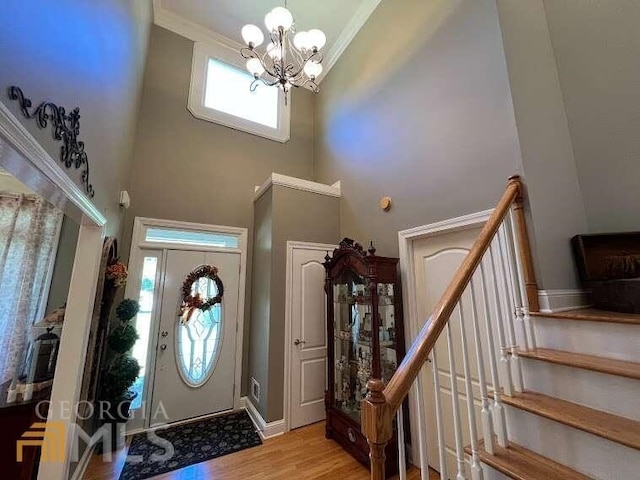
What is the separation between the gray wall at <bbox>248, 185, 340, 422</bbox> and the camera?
3.12 meters

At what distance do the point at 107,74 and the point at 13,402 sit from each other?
8.46ft

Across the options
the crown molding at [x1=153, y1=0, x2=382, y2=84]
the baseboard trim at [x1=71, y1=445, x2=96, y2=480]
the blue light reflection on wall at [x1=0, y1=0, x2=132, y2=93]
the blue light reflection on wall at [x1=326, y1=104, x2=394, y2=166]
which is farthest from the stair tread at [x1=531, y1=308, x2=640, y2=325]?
the crown molding at [x1=153, y1=0, x2=382, y2=84]

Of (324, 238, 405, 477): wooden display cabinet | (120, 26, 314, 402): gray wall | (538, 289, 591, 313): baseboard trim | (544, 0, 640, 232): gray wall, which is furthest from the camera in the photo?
(120, 26, 314, 402): gray wall

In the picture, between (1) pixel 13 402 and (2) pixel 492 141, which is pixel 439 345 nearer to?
(2) pixel 492 141

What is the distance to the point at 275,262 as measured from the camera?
10.9 feet

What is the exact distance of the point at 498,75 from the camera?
208 cm

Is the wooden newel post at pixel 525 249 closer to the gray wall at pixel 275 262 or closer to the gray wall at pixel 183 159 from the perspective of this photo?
the gray wall at pixel 275 262

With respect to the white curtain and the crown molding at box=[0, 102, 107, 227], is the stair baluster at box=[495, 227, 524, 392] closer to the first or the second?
the crown molding at box=[0, 102, 107, 227]

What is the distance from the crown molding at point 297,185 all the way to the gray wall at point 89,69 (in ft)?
5.38

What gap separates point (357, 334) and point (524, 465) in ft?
5.62

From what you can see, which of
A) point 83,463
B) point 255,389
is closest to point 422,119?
point 255,389

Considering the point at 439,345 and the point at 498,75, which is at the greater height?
the point at 498,75

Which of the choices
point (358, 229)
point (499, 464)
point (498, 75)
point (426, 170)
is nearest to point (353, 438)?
point (499, 464)

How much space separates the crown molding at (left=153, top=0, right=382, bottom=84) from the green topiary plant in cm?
423
